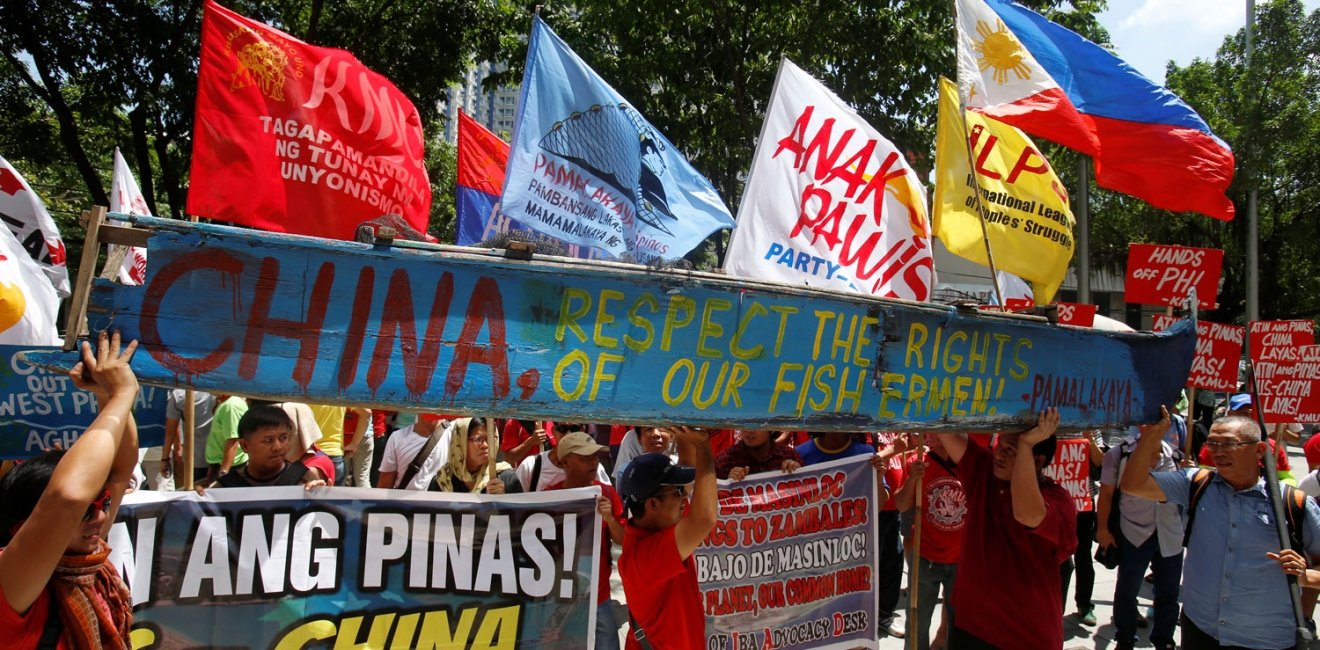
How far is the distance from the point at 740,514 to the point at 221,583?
7.76 feet

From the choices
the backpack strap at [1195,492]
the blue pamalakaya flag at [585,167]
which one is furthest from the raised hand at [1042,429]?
the blue pamalakaya flag at [585,167]

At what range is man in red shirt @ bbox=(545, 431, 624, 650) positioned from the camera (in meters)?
4.21

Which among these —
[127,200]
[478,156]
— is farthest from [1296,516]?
[127,200]

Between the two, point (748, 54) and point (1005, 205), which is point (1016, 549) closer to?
point (1005, 205)

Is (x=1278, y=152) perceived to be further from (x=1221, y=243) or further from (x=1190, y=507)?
(x=1190, y=507)

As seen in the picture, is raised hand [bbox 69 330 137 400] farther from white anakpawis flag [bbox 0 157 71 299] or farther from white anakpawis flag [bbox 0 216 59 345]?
white anakpawis flag [bbox 0 157 71 299]

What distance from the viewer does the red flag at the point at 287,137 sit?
193 inches

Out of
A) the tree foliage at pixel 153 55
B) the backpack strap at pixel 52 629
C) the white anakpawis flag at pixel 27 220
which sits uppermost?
the tree foliage at pixel 153 55

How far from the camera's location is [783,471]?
A: 476 centimetres

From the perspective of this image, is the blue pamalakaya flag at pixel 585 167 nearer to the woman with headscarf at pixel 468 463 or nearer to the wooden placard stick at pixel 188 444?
the woman with headscarf at pixel 468 463

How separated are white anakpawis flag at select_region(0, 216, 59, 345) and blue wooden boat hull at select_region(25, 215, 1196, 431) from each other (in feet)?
7.06

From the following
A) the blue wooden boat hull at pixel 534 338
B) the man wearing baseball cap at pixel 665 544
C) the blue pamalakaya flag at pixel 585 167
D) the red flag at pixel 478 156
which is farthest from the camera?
the red flag at pixel 478 156

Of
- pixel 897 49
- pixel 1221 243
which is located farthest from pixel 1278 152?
pixel 897 49

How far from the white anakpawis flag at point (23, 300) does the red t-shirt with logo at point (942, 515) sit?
4633 millimetres
